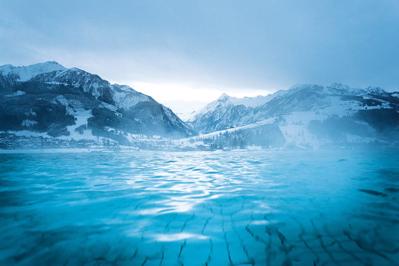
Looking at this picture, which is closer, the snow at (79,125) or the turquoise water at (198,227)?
the turquoise water at (198,227)

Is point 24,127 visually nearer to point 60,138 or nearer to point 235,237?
point 60,138

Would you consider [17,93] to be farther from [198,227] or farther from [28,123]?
[198,227]

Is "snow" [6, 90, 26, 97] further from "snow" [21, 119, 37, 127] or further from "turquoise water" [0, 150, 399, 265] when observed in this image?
"turquoise water" [0, 150, 399, 265]

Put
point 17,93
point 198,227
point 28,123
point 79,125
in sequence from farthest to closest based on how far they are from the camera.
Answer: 1. point 17,93
2. point 79,125
3. point 28,123
4. point 198,227

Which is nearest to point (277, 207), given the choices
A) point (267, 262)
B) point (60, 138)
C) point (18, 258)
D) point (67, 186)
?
point (267, 262)

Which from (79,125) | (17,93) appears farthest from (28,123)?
(17,93)

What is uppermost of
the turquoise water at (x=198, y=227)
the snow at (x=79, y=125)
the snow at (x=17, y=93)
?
the snow at (x=17, y=93)

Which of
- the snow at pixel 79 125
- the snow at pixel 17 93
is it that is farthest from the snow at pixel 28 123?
the snow at pixel 17 93

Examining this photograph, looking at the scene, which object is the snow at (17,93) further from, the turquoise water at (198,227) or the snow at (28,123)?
the turquoise water at (198,227)

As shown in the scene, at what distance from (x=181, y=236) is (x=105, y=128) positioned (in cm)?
17011

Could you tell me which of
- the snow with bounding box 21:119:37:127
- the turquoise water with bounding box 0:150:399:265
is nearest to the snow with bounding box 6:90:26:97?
the snow with bounding box 21:119:37:127

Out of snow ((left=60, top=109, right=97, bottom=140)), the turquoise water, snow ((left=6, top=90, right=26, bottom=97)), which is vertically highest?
snow ((left=6, top=90, right=26, bottom=97))

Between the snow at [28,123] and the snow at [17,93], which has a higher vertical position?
the snow at [17,93]

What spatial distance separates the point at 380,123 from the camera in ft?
564
